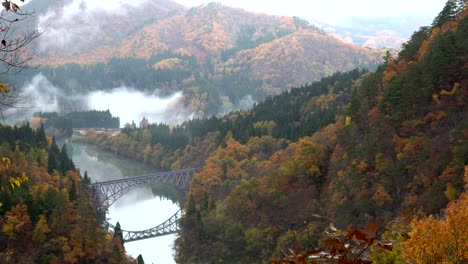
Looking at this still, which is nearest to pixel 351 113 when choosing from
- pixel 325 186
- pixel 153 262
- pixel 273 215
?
pixel 325 186

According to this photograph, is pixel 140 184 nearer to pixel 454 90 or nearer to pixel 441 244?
pixel 454 90

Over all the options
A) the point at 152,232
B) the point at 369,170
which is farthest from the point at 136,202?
the point at 369,170

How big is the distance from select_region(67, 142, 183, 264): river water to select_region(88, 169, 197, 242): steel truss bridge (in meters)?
1.10

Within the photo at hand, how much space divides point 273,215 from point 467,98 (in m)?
23.4

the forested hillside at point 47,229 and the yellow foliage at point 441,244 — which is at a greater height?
the yellow foliage at point 441,244

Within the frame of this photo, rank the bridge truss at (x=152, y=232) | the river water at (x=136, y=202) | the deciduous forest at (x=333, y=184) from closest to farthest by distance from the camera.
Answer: the deciduous forest at (x=333, y=184)
the river water at (x=136, y=202)
the bridge truss at (x=152, y=232)

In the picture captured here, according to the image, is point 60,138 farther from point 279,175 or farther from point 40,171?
point 279,175

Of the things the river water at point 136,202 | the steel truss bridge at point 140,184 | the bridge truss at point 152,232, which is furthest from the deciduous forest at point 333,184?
the bridge truss at point 152,232

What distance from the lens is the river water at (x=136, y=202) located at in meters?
77.9

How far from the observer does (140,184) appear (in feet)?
317

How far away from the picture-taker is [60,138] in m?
172

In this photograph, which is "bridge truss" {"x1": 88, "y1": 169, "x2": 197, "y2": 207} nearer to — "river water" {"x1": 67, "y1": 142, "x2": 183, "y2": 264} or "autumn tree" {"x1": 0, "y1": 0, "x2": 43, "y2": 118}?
"river water" {"x1": 67, "y1": 142, "x2": 183, "y2": 264}

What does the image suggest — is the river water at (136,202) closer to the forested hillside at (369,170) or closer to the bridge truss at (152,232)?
the bridge truss at (152,232)

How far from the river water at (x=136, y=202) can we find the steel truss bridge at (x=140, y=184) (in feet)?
3.60
